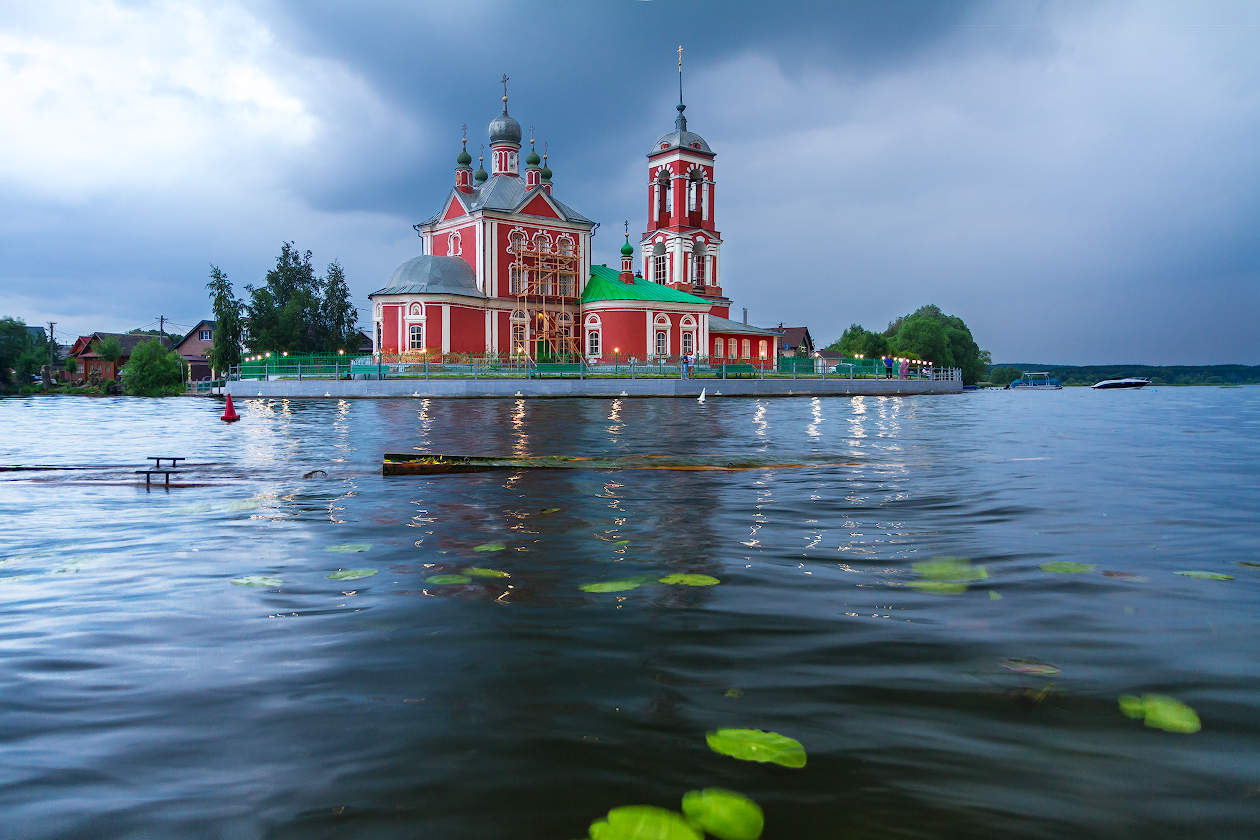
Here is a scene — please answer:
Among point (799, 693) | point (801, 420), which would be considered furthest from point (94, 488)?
point (801, 420)

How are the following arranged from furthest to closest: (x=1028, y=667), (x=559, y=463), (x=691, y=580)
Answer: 1. (x=559, y=463)
2. (x=691, y=580)
3. (x=1028, y=667)

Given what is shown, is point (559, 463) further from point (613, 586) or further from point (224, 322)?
point (224, 322)

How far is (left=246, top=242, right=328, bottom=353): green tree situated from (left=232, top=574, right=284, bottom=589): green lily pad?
64.4 metres

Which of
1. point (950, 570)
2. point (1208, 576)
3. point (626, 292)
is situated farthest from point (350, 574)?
point (626, 292)

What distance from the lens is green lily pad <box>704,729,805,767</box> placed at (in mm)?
2057

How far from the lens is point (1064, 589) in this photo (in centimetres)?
373

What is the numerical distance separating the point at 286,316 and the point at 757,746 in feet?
223

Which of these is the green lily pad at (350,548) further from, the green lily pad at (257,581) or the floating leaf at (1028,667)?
the floating leaf at (1028,667)

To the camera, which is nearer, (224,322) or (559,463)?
(559,463)

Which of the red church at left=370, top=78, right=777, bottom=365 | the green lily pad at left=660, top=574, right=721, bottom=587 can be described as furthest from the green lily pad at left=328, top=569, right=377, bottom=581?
the red church at left=370, top=78, right=777, bottom=365

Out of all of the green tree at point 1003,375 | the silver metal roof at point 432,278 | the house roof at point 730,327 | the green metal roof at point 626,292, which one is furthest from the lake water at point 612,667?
the green tree at point 1003,375

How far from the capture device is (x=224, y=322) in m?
61.9

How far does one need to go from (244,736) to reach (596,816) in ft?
3.75

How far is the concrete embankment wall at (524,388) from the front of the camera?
3909cm
